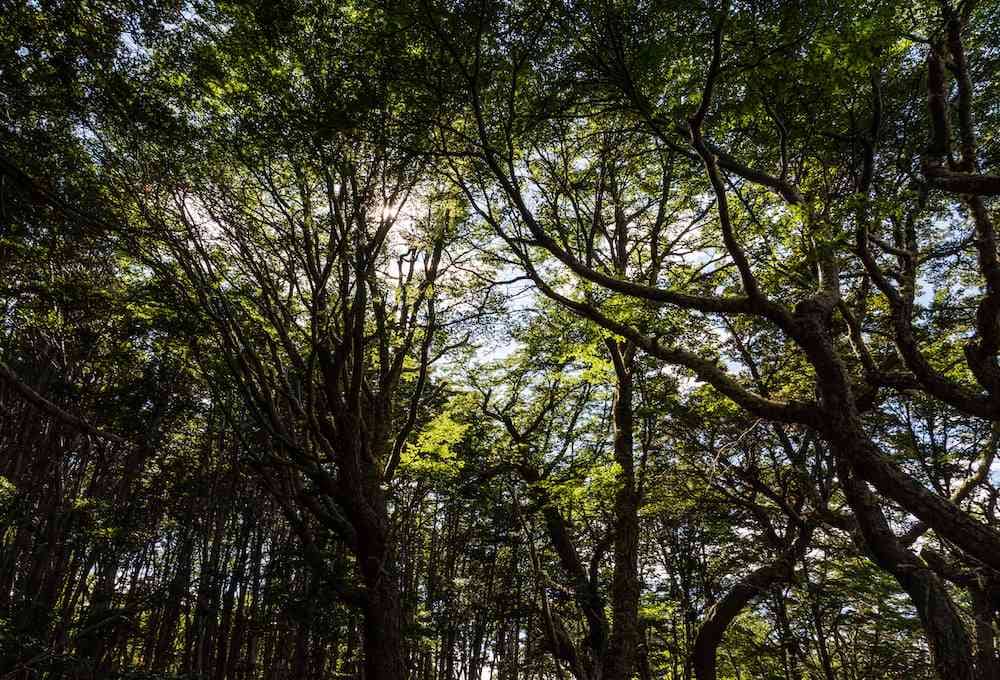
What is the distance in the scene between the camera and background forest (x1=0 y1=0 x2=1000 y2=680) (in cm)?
464

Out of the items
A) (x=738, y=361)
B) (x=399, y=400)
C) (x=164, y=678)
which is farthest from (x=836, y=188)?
(x=164, y=678)

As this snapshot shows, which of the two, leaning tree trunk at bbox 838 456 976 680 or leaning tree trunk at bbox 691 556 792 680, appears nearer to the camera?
leaning tree trunk at bbox 838 456 976 680

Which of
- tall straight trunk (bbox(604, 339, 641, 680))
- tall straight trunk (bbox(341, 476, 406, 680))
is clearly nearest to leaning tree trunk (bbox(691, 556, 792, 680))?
tall straight trunk (bbox(604, 339, 641, 680))

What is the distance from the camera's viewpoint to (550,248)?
507 cm

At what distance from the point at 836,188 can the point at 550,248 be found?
14.5ft

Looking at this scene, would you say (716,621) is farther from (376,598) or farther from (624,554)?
(376,598)

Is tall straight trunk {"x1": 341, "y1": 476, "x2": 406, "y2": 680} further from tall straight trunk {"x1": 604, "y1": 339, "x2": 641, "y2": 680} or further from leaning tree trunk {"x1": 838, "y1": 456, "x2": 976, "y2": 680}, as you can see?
leaning tree trunk {"x1": 838, "y1": 456, "x2": 976, "y2": 680}

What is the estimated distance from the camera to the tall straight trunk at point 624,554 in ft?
22.9

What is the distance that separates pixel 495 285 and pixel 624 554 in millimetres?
4203

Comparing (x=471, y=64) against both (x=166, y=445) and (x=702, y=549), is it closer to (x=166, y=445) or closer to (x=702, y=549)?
(x=166, y=445)

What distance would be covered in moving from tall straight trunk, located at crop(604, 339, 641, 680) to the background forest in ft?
0.18

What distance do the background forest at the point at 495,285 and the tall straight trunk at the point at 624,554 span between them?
6 centimetres

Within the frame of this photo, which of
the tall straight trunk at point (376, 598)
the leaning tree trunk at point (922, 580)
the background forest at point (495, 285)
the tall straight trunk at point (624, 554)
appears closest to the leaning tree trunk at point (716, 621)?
the background forest at point (495, 285)

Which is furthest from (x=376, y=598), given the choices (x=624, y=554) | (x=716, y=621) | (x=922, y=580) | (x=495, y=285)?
(x=922, y=580)
